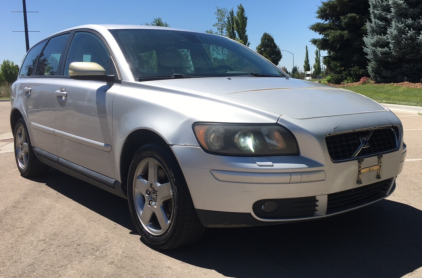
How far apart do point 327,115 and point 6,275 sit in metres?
2.29

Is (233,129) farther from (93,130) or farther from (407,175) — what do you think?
(407,175)

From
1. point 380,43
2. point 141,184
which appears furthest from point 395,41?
point 141,184

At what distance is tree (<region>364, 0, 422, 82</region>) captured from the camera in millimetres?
22719

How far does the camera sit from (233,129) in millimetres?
2713

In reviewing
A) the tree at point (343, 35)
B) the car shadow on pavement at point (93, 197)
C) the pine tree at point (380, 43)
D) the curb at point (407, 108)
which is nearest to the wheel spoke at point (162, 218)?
the car shadow on pavement at point (93, 197)

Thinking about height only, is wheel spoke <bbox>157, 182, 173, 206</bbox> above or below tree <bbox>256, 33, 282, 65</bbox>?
below

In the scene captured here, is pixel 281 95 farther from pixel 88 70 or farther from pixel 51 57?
pixel 51 57

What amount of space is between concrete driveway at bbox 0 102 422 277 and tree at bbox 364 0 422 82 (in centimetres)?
2081

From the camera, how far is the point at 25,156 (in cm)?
547

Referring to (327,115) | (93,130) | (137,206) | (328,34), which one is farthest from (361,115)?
(328,34)

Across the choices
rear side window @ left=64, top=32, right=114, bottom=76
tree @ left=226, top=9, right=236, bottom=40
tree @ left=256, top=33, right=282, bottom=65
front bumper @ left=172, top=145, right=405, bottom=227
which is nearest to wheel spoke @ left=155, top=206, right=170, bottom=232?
front bumper @ left=172, top=145, right=405, bottom=227

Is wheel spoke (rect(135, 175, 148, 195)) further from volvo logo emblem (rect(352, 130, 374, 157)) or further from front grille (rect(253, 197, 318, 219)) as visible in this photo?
volvo logo emblem (rect(352, 130, 374, 157))

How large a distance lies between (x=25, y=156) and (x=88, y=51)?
1992 millimetres

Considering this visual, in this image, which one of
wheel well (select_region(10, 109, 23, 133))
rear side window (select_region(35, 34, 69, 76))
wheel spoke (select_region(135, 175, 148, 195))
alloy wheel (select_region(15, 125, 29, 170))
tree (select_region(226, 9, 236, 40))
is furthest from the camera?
tree (select_region(226, 9, 236, 40))
